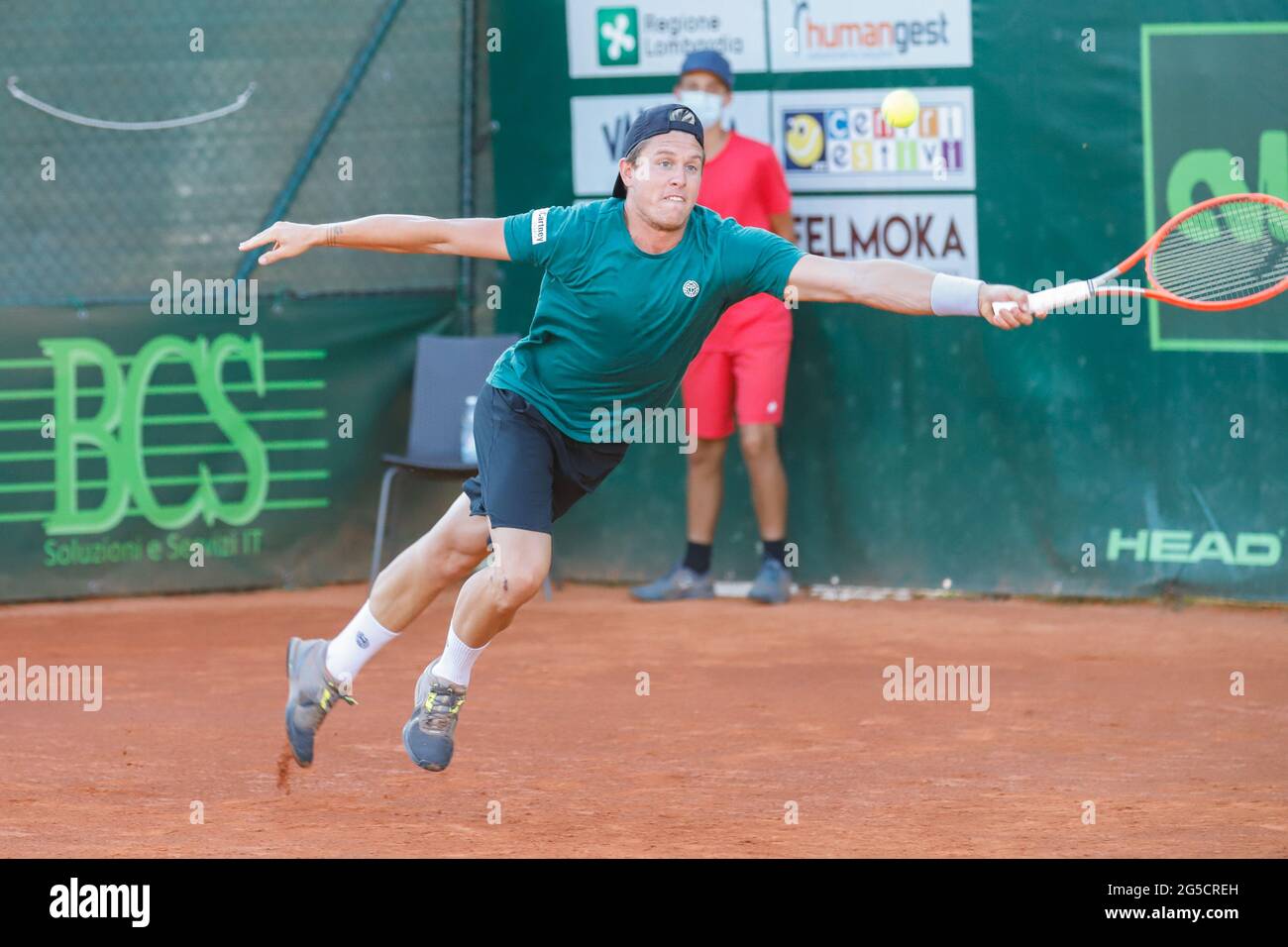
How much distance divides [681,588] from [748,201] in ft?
5.91

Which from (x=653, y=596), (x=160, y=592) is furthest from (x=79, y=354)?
(x=653, y=596)

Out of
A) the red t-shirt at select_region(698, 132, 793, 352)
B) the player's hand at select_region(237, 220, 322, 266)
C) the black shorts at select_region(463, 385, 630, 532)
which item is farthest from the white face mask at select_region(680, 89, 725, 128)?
the player's hand at select_region(237, 220, 322, 266)

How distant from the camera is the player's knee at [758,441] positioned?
8273 millimetres

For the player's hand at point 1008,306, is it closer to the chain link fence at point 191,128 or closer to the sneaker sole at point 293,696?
the sneaker sole at point 293,696

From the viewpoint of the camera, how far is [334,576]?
894 centimetres

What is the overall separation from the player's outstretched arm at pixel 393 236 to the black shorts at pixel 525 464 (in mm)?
446

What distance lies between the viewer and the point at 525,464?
5027mm

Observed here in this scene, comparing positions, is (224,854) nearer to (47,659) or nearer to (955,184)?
(47,659)

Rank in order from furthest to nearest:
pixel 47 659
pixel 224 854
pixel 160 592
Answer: pixel 160 592, pixel 47 659, pixel 224 854

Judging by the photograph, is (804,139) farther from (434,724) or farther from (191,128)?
(434,724)

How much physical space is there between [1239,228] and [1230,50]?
2.72 meters

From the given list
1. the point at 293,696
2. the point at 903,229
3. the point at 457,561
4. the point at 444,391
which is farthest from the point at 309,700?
the point at 903,229

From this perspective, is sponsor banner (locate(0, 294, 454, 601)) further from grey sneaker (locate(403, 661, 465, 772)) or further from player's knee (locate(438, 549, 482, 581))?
grey sneaker (locate(403, 661, 465, 772))

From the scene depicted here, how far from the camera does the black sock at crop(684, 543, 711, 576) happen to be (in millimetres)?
8555
